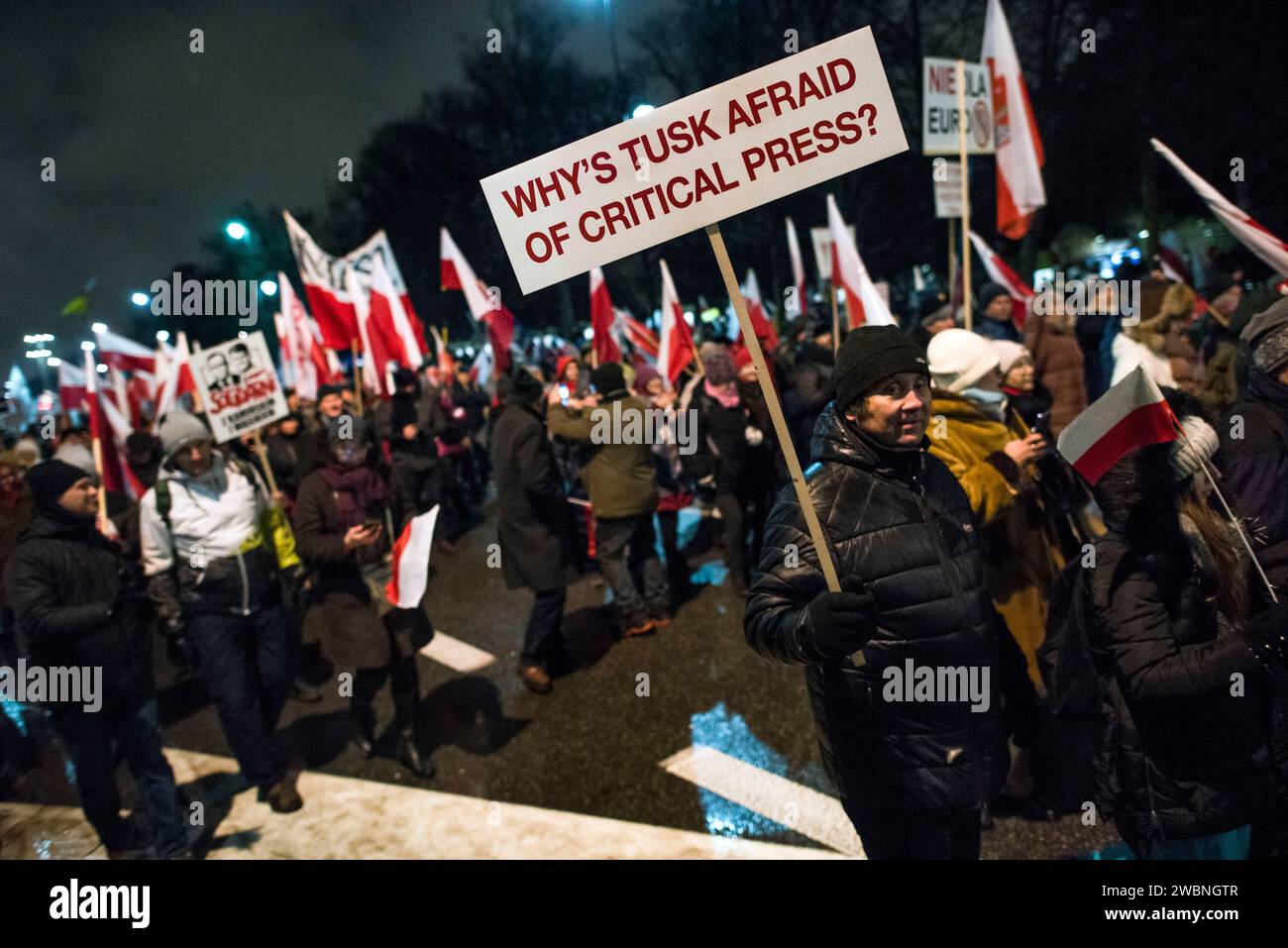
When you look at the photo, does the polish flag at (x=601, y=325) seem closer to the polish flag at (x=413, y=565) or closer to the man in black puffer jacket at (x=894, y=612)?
the polish flag at (x=413, y=565)

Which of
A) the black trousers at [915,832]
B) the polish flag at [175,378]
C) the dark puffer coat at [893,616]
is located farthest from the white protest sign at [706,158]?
the polish flag at [175,378]

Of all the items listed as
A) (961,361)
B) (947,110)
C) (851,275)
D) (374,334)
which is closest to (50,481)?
(961,361)

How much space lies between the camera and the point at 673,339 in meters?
8.80

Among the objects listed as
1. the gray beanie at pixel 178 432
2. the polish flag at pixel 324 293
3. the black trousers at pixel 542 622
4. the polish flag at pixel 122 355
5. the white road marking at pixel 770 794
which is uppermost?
the polish flag at pixel 324 293

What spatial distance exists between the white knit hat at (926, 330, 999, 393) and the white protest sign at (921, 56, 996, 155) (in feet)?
15.1

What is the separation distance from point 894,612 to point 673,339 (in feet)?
22.0

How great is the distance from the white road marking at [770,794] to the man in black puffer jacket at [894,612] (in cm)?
128

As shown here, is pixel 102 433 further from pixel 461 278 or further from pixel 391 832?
pixel 461 278

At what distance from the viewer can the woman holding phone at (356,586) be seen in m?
4.56

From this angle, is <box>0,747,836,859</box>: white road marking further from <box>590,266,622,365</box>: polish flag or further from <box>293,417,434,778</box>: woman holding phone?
<box>590,266,622,365</box>: polish flag

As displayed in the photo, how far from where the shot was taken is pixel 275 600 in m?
4.55

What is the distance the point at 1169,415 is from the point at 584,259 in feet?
5.52

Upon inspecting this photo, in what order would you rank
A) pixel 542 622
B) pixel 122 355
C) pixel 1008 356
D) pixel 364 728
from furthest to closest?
1. pixel 122 355
2. pixel 542 622
3. pixel 364 728
4. pixel 1008 356
